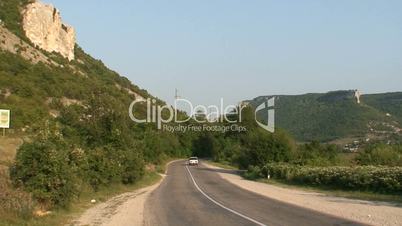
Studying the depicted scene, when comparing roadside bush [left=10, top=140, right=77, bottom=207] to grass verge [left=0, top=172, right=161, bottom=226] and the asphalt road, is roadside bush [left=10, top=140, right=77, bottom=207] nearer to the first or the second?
grass verge [left=0, top=172, right=161, bottom=226]

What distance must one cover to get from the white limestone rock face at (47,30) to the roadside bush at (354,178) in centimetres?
6081

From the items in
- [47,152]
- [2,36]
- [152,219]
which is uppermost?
[2,36]

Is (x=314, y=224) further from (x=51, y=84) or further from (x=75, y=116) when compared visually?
(x=51, y=84)

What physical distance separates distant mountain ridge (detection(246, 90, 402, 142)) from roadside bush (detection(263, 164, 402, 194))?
42953 mm

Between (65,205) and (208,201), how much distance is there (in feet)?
25.8

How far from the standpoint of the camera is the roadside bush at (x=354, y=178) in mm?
30812

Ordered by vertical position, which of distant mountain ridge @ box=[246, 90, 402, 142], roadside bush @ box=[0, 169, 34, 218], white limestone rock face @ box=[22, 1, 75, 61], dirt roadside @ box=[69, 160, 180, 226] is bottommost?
dirt roadside @ box=[69, 160, 180, 226]

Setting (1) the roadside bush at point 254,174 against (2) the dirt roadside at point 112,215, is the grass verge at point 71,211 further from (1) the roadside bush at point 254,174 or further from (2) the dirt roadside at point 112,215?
(1) the roadside bush at point 254,174

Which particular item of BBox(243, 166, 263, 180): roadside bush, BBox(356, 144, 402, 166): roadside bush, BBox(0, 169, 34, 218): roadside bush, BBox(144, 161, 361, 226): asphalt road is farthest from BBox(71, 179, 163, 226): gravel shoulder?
BBox(356, 144, 402, 166): roadside bush

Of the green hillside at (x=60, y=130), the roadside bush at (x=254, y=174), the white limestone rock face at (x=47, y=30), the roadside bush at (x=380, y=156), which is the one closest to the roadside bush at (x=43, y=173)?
the green hillside at (x=60, y=130)

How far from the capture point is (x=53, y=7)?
10669 cm

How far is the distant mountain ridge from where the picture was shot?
90.9 metres

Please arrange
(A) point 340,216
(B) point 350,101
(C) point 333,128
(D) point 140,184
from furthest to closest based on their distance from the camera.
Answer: (B) point 350,101, (C) point 333,128, (D) point 140,184, (A) point 340,216

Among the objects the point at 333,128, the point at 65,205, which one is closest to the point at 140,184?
the point at 65,205
